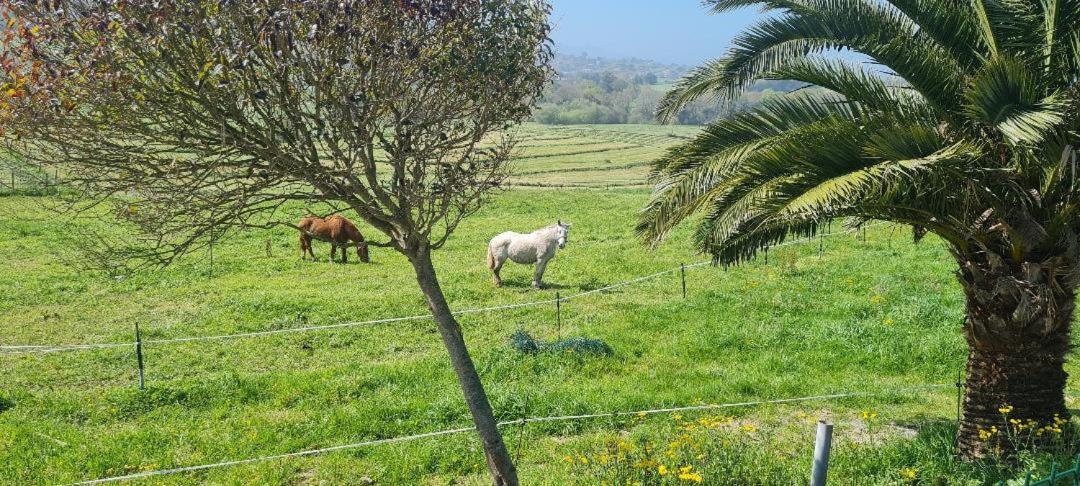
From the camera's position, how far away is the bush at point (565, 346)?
42.2 ft

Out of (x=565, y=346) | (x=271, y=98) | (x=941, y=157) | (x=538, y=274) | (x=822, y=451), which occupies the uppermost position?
(x=271, y=98)

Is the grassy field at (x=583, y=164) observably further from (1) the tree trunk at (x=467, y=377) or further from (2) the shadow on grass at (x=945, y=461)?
(1) the tree trunk at (x=467, y=377)

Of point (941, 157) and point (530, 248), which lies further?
point (530, 248)

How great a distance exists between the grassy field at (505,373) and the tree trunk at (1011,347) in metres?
0.52

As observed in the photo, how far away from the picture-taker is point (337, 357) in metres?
13.9

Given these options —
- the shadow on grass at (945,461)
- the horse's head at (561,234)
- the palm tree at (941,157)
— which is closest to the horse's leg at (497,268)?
the horse's head at (561,234)

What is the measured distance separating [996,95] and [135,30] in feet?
20.6

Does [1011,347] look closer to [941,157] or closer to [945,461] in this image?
[945,461]

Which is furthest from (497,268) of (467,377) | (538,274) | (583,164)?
(583,164)

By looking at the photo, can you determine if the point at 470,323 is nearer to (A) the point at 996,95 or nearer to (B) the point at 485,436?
(B) the point at 485,436

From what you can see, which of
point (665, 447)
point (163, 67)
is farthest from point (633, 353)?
point (163, 67)

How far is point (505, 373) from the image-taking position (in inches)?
482

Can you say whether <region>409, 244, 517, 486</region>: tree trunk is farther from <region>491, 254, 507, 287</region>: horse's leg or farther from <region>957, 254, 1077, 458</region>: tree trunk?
<region>491, 254, 507, 287</region>: horse's leg

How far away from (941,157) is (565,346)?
7327 millimetres
